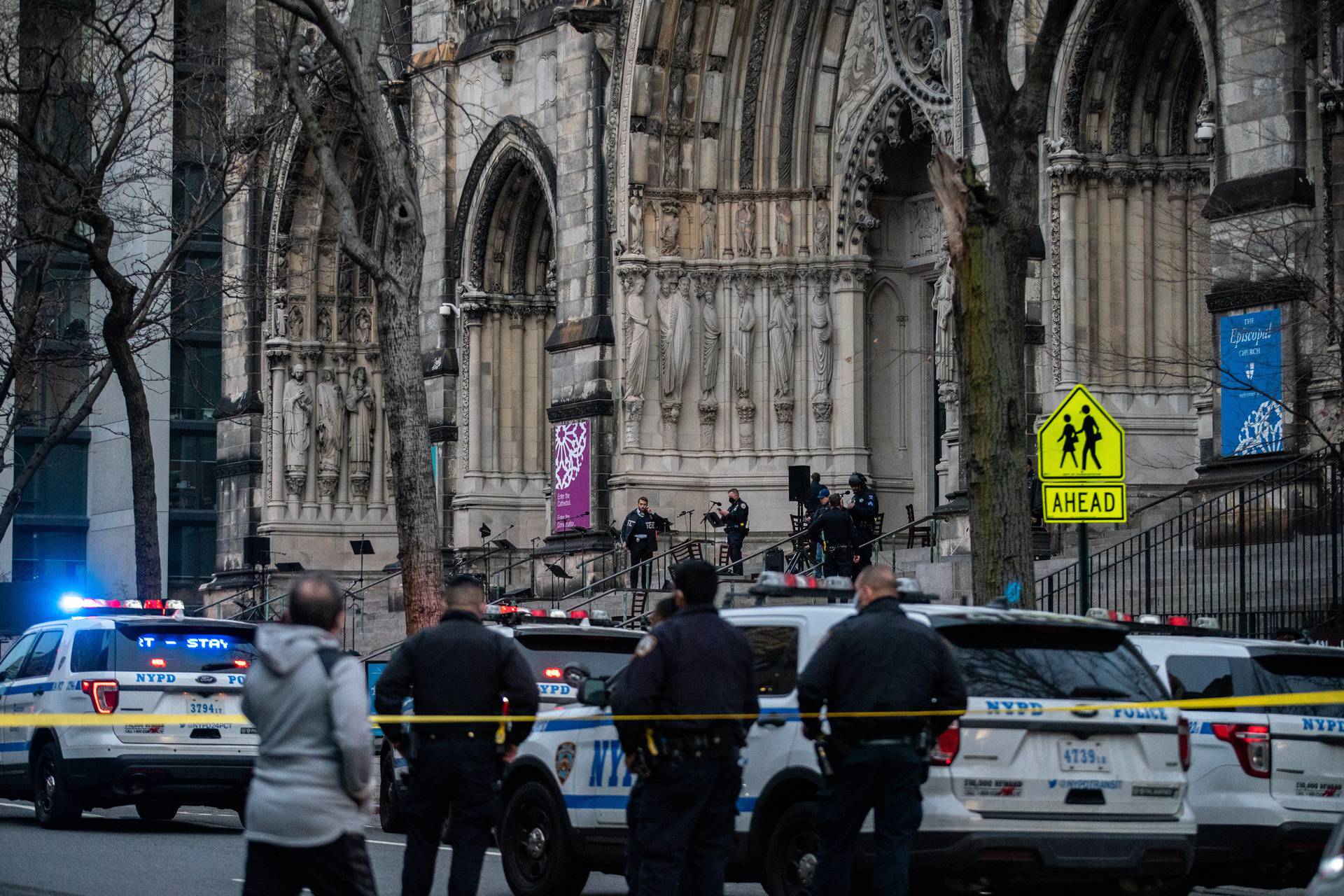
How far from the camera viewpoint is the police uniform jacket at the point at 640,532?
3059 cm

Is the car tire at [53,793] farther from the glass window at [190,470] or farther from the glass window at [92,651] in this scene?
the glass window at [190,470]

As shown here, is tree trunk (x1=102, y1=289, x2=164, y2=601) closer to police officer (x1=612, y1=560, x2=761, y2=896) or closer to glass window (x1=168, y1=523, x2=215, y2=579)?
police officer (x1=612, y1=560, x2=761, y2=896)

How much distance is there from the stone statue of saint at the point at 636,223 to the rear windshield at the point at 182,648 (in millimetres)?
15617

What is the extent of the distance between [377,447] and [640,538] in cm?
1374

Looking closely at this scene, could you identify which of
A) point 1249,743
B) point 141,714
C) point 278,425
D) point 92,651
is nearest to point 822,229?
point 278,425

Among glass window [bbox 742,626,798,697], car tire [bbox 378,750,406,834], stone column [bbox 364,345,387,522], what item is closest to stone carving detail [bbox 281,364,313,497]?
stone column [bbox 364,345,387,522]

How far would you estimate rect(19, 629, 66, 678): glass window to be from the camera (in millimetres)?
18172

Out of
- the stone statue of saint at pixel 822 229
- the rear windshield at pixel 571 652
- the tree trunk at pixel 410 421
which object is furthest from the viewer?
the stone statue of saint at pixel 822 229

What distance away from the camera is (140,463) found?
30.4 m

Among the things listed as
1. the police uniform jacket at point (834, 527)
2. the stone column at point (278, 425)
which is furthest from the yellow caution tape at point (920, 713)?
the stone column at point (278, 425)

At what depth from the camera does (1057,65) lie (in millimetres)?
26688

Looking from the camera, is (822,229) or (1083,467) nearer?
(1083,467)

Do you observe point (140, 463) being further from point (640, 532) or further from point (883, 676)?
point (883, 676)

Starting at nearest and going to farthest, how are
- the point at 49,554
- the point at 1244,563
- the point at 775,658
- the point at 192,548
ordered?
the point at 775,658 → the point at 1244,563 → the point at 192,548 → the point at 49,554
